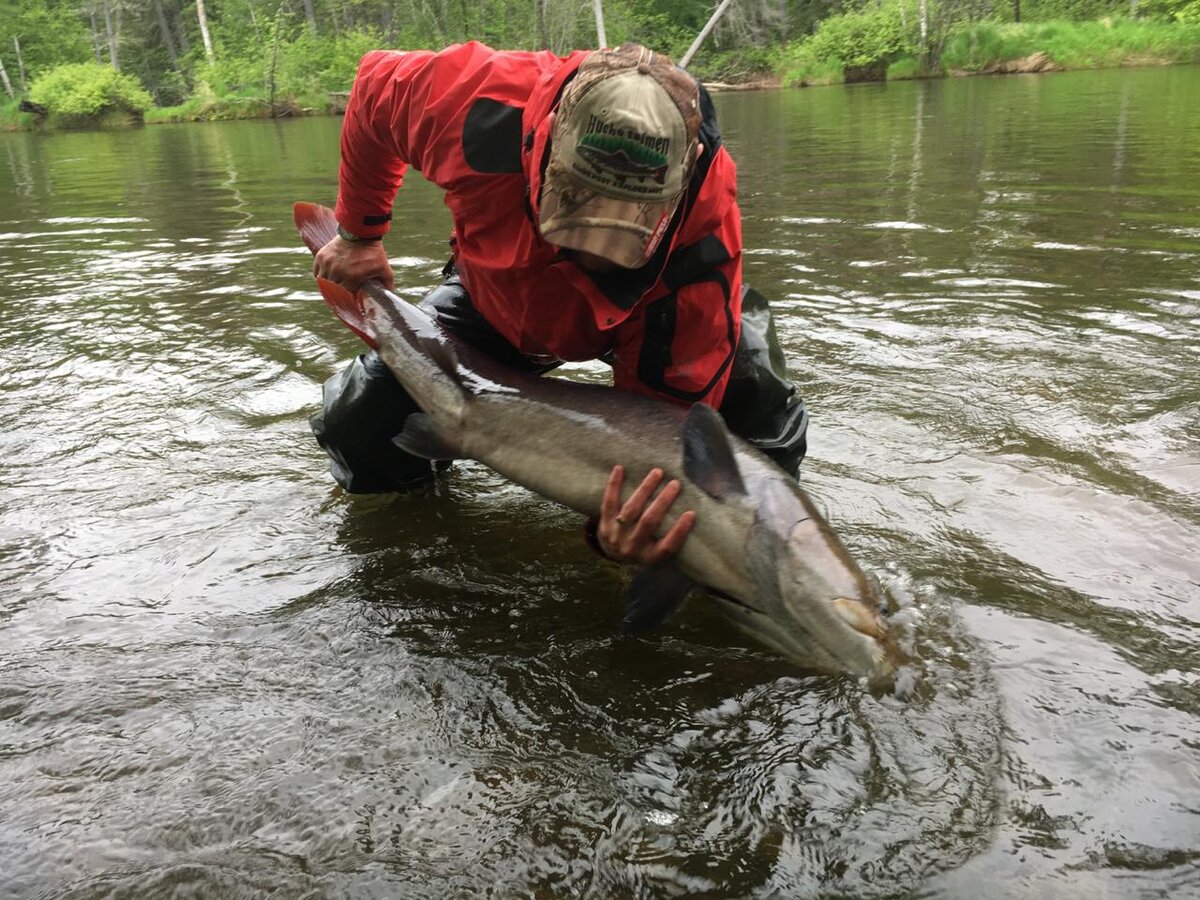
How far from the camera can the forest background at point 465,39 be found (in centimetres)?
3198

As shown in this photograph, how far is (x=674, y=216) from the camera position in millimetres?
2270

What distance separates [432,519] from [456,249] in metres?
0.99

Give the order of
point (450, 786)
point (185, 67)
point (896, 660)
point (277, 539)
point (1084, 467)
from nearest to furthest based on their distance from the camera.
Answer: point (450, 786)
point (896, 660)
point (277, 539)
point (1084, 467)
point (185, 67)

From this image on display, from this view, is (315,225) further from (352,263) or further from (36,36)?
(36,36)

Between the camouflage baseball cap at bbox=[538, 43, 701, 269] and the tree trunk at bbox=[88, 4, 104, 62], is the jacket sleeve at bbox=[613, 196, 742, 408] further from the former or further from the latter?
the tree trunk at bbox=[88, 4, 104, 62]

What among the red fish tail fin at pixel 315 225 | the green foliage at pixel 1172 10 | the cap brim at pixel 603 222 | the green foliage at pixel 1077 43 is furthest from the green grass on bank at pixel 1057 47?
the cap brim at pixel 603 222

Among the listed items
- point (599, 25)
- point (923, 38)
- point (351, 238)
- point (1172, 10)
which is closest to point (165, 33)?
point (923, 38)

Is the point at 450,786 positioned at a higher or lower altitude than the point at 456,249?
lower

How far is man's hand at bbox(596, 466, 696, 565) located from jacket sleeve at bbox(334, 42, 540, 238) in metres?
1.05

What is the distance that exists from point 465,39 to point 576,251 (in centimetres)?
4180

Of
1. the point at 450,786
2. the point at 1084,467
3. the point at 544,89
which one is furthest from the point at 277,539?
the point at 1084,467

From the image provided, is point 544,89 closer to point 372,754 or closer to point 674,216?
point 674,216

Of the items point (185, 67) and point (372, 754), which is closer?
point (372, 754)

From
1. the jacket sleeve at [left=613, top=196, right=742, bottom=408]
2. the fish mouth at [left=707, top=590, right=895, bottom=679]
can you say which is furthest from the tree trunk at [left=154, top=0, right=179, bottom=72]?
the fish mouth at [left=707, top=590, right=895, bottom=679]
